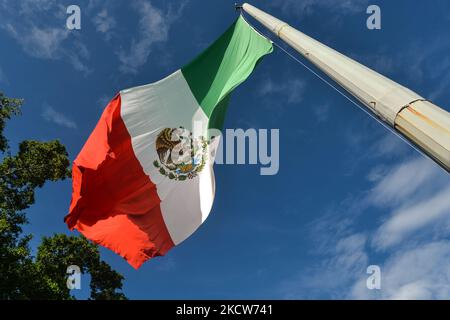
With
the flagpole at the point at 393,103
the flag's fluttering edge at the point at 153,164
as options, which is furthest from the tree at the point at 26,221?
the flagpole at the point at 393,103

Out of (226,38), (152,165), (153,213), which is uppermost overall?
(226,38)

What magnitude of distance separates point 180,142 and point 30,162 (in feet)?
40.0

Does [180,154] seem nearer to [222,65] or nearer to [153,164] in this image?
[153,164]

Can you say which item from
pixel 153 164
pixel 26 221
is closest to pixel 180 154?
pixel 153 164

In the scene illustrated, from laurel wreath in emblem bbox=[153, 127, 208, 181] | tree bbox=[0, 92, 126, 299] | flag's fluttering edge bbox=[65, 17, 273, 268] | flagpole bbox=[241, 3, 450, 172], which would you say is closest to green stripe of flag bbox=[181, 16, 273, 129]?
flag's fluttering edge bbox=[65, 17, 273, 268]

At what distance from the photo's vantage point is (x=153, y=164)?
36.9ft

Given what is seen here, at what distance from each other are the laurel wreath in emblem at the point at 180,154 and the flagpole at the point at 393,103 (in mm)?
5123

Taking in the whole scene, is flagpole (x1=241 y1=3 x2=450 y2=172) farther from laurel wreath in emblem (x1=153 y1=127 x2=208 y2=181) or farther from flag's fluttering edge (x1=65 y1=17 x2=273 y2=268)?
laurel wreath in emblem (x1=153 y1=127 x2=208 y2=181)

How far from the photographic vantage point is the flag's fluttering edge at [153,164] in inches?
411

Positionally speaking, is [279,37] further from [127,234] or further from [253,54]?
[127,234]

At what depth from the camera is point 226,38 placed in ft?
39.2

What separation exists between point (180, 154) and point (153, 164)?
31.5 inches

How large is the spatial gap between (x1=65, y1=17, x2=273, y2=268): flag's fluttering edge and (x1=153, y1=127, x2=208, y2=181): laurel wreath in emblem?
3 cm

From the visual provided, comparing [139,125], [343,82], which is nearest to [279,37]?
[343,82]
